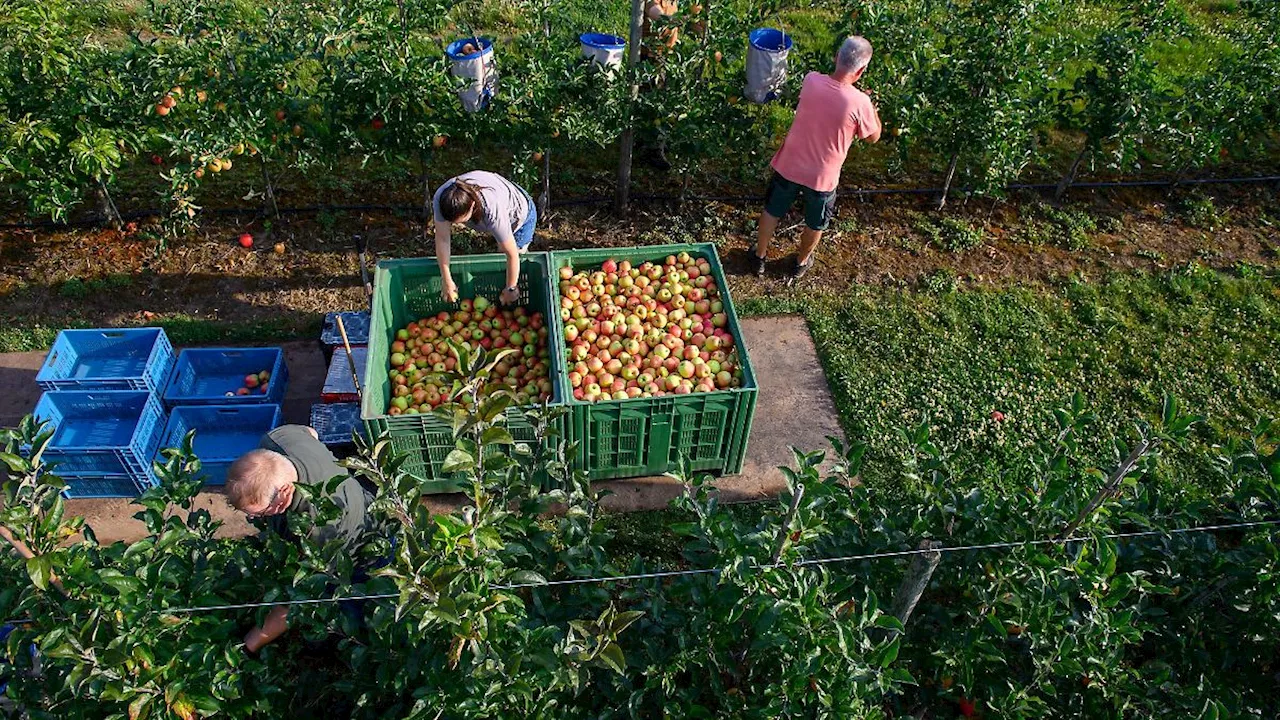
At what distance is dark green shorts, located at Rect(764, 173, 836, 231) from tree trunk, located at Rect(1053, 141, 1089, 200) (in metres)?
3.01

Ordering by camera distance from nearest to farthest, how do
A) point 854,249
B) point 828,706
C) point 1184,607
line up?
1. point 828,706
2. point 1184,607
3. point 854,249

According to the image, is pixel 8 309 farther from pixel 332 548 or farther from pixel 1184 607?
pixel 1184 607

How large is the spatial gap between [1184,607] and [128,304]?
7.86 metres

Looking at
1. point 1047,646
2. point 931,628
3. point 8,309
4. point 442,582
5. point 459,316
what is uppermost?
point 442,582

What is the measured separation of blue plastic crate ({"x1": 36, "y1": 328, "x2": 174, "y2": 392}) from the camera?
5.87m

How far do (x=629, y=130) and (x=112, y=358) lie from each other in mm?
4661

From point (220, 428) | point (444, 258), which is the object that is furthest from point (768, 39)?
point (220, 428)

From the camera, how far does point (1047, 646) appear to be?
348 cm

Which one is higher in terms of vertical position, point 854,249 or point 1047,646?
point 1047,646

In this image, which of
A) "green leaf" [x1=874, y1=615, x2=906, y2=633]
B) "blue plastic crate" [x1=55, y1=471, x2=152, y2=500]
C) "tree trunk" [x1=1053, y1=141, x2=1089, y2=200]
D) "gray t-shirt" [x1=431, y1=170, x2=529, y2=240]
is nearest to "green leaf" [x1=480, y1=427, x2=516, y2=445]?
"green leaf" [x1=874, y1=615, x2=906, y2=633]

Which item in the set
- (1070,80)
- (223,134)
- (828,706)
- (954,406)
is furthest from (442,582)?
(1070,80)

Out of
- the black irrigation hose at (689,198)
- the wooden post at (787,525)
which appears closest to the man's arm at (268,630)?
the wooden post at (787,525)

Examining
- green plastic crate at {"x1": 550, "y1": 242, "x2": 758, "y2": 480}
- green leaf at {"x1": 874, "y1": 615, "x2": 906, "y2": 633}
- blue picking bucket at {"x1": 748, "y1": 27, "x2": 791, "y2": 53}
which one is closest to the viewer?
green leaf at {"x1": 874, "y1": 615, "x2": 906, "y2": 633}

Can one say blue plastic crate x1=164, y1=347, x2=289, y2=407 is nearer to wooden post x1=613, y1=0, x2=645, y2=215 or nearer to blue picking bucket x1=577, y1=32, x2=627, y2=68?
wooden post x1=613, y1=0, x2=645, y2=215
